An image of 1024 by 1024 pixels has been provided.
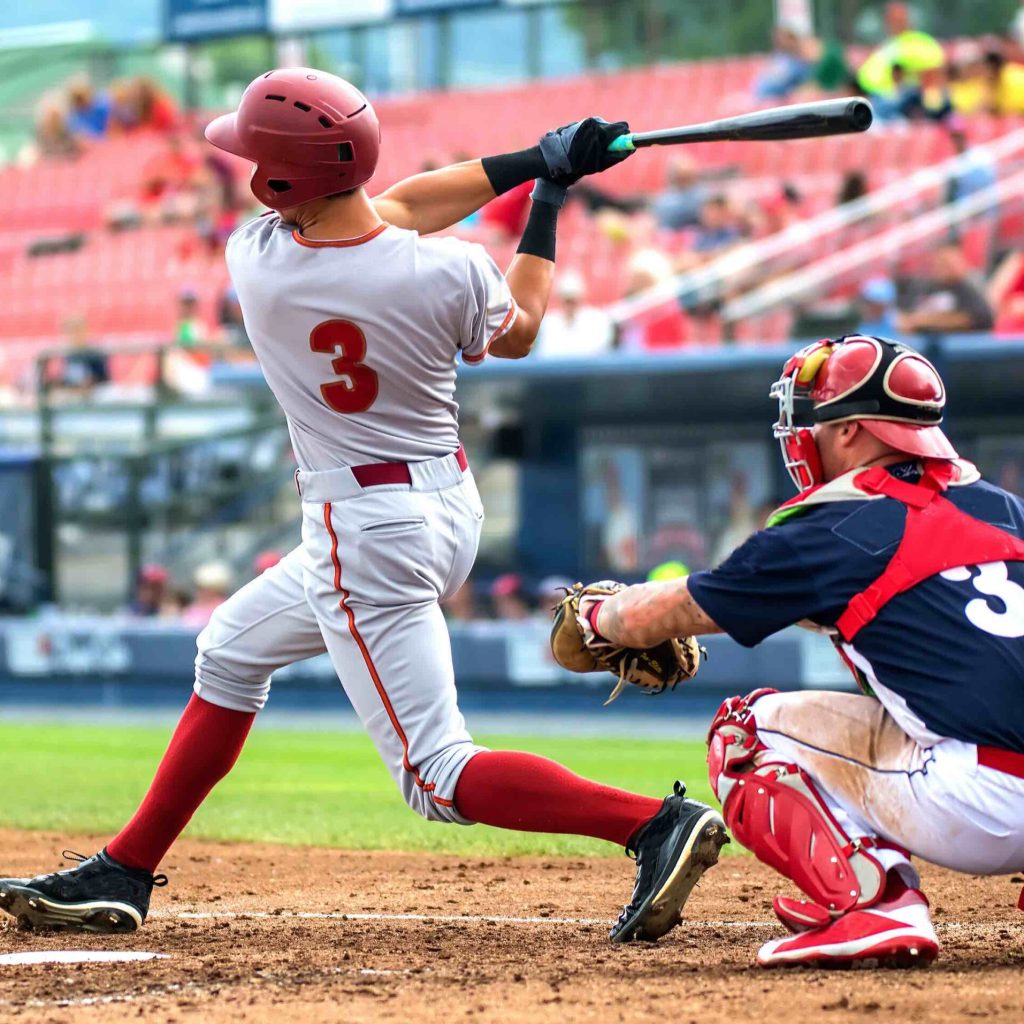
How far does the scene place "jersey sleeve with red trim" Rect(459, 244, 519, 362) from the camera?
336cm

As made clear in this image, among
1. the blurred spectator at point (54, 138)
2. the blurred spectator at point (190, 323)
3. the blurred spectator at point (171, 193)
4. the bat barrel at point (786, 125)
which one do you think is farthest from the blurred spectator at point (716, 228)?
the blurred spectator at point (54, 138)

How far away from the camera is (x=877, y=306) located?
10.7m

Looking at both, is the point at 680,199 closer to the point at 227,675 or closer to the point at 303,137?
the point at 227,675

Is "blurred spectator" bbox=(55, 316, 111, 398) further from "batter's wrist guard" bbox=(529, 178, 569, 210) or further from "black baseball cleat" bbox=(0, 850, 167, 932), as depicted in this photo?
"batter's wrist guard" bbox=(529, 178, 569, 210)

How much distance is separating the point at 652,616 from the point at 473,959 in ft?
2.63

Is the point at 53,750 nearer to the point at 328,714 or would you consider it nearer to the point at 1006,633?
the point at 328,714

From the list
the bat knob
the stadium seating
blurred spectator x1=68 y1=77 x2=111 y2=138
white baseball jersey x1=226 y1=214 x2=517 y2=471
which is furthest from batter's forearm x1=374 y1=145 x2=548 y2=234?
blurred spectator x1=68 y1=77 x2=111 y2=138

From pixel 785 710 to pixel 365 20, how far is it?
1798 centimetres

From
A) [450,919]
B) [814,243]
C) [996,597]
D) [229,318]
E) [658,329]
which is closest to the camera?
[996,597]

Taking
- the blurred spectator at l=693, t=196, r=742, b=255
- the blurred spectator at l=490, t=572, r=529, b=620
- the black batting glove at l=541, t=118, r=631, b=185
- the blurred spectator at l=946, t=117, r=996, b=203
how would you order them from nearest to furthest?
the black batting glove at l=541, t=118, r=631, b=185 → the blurred spectator at l=946, t=117, r=996, b=203 → the blurred spectator at l=490, t=572, r=529, b=620 → the blurred spectator at l=693, t=196, r=742, b=255

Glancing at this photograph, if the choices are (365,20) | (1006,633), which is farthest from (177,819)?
(365,20)

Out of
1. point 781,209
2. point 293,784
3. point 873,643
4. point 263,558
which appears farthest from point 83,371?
point 873,643

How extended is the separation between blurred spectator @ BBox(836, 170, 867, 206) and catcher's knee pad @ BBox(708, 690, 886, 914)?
9.74 meters

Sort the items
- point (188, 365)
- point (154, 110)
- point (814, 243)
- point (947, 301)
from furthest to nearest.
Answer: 1. point (154, 110)
2. point (188, 365)
3. point (814, 243)
4. point (947, 301)
